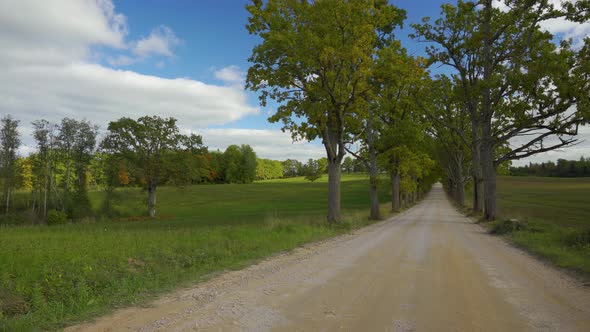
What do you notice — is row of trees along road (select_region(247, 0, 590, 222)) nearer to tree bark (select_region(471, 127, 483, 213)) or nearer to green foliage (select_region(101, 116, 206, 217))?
tree bark (select_region(471, 127, 483, 213))

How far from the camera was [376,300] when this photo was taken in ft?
18.1

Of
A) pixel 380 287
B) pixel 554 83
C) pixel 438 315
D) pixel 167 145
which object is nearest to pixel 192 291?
pixel 380 287

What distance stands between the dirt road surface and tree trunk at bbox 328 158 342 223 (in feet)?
34.5

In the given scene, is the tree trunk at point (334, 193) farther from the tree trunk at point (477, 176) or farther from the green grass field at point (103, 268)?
the tree trunk at point (477, 176)

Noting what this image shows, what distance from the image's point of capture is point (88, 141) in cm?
4691

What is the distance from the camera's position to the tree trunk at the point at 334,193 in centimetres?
1972

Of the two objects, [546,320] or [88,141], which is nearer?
[546,320]

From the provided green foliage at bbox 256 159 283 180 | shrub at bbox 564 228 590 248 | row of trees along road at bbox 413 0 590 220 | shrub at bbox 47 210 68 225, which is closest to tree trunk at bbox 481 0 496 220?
row of trees along road at bbox 413 0 590 220

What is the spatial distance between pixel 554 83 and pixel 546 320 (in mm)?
17457

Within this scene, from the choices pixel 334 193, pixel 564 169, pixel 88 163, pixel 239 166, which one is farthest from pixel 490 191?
pixel 564 169

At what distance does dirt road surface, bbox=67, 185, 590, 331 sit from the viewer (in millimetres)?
4500

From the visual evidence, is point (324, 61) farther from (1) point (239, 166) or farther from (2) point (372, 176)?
(1) point (239, 166)

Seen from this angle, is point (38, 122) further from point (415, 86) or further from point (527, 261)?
point (527, 261)

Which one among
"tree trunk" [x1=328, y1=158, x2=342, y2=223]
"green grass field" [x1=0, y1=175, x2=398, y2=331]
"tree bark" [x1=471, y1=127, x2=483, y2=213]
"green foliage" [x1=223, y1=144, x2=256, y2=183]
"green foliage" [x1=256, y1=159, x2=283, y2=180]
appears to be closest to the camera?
"green grass field" [x1=0, y1=175, x2=398, y2=331]
